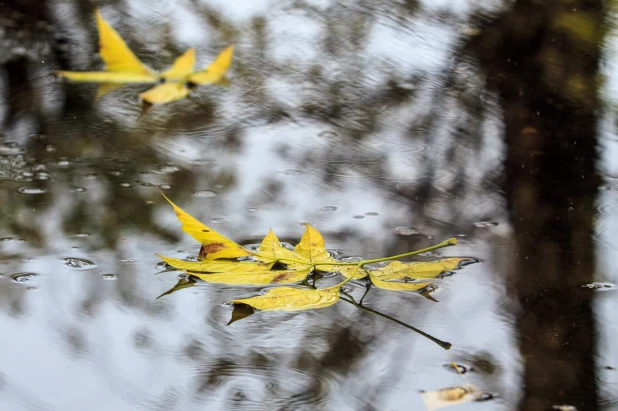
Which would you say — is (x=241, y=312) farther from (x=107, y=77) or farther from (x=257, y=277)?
(x=107, y=77)

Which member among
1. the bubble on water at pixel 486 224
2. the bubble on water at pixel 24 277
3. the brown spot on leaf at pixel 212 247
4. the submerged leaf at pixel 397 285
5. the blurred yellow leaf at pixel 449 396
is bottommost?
the bubble on water at pixel 24 277

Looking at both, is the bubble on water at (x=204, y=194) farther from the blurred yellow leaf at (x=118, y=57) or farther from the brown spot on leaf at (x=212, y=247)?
the blurred yellow leaf at (x=118, y=57)

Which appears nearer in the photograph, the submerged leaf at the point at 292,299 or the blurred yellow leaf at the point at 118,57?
the submerged leaf at the point at 292,299

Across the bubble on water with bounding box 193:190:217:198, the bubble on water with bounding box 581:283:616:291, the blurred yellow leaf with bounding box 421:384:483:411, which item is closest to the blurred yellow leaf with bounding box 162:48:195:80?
the bubble on water with bounding box 193:190:217:198

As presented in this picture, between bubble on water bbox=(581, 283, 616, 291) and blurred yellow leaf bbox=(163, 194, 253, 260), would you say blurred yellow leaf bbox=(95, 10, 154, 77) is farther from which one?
bubble on water bbox=(581, 283, 616, 291)

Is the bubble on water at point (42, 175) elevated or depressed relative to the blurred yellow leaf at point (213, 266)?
depressed

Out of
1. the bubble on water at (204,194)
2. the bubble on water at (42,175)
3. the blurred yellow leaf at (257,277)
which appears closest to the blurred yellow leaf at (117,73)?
the bubble on water at (42,175)

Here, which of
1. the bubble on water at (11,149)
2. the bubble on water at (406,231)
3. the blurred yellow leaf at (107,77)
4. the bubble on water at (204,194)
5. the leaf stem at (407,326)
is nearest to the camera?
the leaf stem at (407,326)

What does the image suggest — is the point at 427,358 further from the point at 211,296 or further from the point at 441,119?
the point at 441,119
